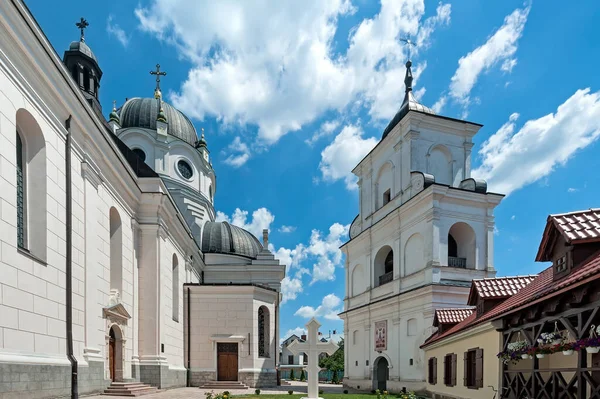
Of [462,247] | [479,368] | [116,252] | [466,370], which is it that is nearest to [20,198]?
[116,252]

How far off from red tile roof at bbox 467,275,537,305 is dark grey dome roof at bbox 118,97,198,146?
31.2 m

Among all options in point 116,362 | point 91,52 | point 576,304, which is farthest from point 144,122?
point 576,304

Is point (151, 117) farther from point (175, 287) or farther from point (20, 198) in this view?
point (20, 198)

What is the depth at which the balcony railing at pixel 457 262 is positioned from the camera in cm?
2594

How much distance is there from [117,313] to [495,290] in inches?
542

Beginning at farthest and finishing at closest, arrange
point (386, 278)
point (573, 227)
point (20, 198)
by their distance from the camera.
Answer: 1. point (386, 278)
2. point (20, 198)
3. point (573, 227)

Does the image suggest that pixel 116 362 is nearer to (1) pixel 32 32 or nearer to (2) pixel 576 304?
(1) pixel 32 32

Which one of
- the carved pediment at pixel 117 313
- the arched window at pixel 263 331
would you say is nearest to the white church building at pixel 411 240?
the arched window at pixel 263 331

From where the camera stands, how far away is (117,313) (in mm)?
17266

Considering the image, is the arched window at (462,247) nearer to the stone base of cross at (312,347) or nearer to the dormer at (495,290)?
the dormer at (495,290)

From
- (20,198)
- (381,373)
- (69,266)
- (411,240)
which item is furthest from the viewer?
(381,373)

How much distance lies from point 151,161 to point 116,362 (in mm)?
22201

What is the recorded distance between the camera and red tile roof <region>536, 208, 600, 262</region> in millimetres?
9406

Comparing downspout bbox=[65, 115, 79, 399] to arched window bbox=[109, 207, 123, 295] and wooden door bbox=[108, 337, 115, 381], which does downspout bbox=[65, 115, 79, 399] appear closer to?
wooden door bbox=[108, 337, 115, 381]
